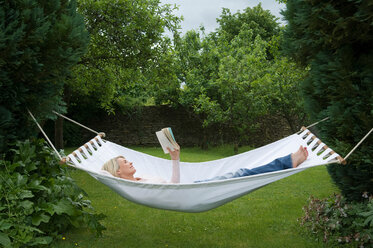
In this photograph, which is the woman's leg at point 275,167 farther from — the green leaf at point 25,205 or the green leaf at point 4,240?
the green leaf at point 4,240

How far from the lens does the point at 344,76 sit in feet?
7.68

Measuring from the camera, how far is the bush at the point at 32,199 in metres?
2.13

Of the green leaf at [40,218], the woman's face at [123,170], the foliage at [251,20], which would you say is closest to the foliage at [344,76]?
the woman's face at [123,170]

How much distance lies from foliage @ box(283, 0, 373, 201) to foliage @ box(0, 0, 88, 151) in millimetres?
1638

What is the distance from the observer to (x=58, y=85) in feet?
8.51

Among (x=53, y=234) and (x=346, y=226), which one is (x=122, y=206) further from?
(x=346, y=226)

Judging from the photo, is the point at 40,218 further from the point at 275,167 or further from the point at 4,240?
the point at 275,167

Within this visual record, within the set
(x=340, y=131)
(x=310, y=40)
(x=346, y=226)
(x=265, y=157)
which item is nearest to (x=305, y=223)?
(x=346, y=226)

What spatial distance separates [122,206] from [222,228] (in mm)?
1341

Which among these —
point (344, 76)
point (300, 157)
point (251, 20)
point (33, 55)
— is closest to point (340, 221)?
point (300, 157)

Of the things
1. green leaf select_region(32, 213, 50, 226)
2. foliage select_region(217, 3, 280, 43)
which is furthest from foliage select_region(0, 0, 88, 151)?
foliage select_region(217, 3, 280, 43)

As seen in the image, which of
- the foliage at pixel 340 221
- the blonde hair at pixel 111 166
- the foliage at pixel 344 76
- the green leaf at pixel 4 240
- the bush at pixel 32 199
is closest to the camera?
the green leaf at pixel 4 240

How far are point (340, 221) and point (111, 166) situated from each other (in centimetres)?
178

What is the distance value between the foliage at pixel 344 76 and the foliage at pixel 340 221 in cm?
12
